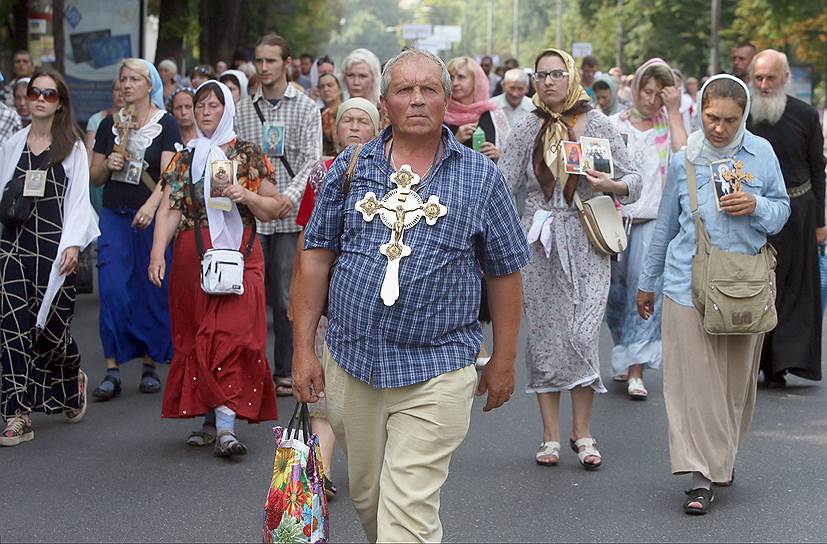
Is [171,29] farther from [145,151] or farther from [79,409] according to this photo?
[79,409]

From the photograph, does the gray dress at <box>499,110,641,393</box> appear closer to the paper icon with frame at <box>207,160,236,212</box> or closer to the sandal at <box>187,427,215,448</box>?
the paper icon with frame at <box>207,160,236,212</box>

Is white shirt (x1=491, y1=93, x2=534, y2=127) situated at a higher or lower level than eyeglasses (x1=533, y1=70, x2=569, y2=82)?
higher

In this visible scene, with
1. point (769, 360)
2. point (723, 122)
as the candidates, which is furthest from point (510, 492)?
point (769, 360)

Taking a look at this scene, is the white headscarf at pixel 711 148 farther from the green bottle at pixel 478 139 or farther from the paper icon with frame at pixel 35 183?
the paper icon with frame at pixel 35 183

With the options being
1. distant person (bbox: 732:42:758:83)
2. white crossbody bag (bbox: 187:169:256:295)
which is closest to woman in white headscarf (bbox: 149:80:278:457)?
white crossbody bag (bbox: 187:169:256:295)

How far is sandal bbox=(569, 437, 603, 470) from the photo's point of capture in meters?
7.25

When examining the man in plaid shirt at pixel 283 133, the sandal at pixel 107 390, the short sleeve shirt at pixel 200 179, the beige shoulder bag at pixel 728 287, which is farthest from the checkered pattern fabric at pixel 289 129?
the beige shoulder bag at pixel 728 287

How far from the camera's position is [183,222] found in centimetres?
769

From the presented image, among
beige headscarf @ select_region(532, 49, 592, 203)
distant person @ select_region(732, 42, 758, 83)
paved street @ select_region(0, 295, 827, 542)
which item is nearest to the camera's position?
paved street @ select_region(0, 295, 827, 542)

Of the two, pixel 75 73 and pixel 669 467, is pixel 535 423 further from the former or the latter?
pixel 75 73

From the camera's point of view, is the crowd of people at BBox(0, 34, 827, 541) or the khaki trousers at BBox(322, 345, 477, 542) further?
the crowd of people at BBox(0, 34, 827, 541)

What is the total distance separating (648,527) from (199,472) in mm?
2302

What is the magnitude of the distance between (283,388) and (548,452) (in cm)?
244

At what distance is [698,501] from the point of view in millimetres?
6480
